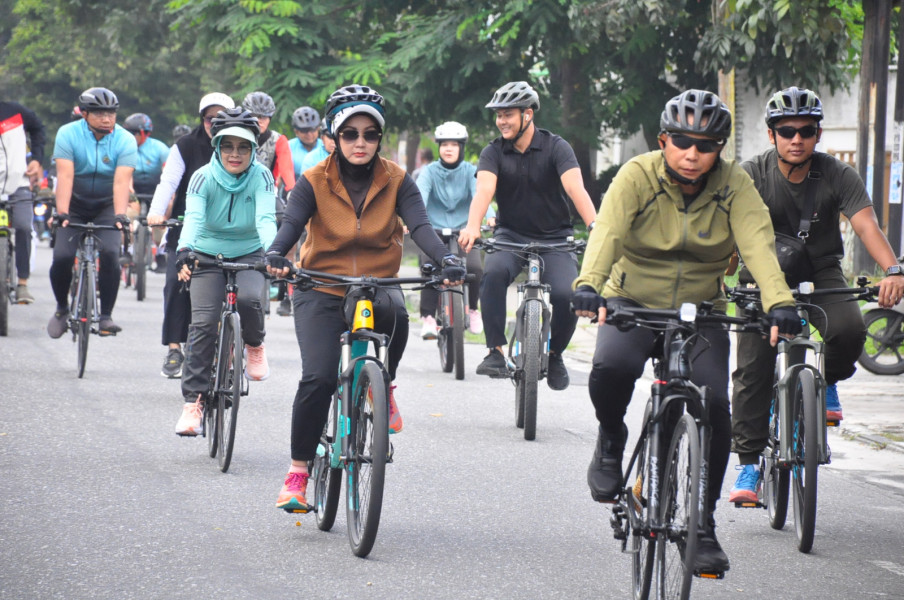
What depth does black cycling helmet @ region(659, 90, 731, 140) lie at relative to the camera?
5.20m

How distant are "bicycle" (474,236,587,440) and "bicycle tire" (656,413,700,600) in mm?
4051

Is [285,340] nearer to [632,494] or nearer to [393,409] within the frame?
[393,409]

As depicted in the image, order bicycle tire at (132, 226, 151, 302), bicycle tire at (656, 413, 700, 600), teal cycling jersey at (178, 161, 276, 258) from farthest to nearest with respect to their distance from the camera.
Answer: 1. bicycle tire at (132, 226, 151, 302)
2. teal cycling jersey at (178, 161, 276, 258)
3. bicycle tire at (656, 413, 700, 600)

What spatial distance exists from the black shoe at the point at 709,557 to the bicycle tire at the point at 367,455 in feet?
4.37

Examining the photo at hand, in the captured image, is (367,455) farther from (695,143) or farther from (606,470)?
(695,143)

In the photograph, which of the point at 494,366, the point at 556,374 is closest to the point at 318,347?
Answer: the point at 556,374

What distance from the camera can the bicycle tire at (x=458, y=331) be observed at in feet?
38.2

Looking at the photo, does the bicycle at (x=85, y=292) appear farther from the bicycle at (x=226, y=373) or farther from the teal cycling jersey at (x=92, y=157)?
the bicycle at (x=226, y=373)

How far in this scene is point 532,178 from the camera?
31.4 feet

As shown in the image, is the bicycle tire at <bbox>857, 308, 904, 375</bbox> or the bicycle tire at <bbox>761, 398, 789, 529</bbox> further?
the bicycle tire at <bbox>857, 308, 904, 375</bbox>

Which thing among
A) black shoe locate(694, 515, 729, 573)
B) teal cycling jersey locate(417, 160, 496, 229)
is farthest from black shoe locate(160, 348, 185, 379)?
black shoe locate(694, 515, 729, 573)

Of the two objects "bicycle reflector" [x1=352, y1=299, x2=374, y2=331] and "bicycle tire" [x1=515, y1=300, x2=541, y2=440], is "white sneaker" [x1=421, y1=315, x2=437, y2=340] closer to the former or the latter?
"bicycle tire" [x1=515, y1=300, x2=541, y2=440]

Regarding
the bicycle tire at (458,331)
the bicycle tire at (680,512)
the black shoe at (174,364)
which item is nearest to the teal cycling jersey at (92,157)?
the black shoe at (174,364)

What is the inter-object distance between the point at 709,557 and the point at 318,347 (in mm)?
2038
